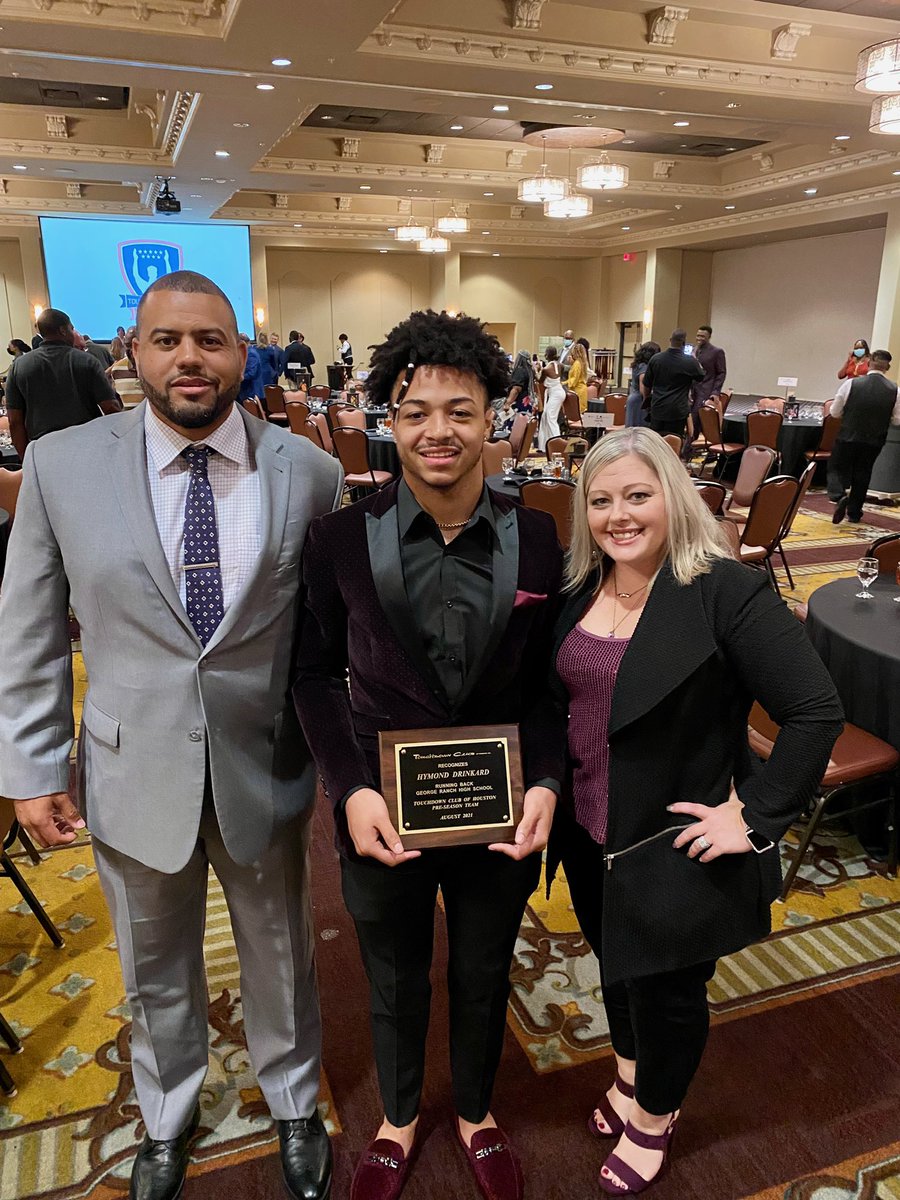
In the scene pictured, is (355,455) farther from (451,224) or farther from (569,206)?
(451,224)

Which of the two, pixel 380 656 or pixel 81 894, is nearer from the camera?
pixel 380 656

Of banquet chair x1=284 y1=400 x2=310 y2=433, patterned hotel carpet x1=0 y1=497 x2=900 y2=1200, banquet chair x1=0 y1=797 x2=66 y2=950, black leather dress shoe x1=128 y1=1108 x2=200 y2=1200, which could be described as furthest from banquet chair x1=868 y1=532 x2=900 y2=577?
banquet chair x1=284 y1=400 x2=310 y2=433

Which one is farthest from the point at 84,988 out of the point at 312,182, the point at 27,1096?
the point at 312,182

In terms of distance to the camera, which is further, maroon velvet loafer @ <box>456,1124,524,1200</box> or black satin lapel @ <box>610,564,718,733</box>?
maroon velvet loafer @ <box>456,1124,524,1200</box>

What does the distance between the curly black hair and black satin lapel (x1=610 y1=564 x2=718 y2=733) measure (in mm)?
442

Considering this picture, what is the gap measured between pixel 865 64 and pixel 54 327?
5574 millimetres

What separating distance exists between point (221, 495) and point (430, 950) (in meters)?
0.92

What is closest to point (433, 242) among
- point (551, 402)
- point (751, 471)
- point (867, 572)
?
point (551, 402)

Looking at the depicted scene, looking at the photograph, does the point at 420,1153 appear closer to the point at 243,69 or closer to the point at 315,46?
the point at 315,46

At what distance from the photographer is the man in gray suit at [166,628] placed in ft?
4.45

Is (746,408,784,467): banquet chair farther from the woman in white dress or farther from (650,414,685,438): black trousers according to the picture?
the woman in white dress

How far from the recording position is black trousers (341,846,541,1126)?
1.49 metres

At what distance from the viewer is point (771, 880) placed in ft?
4.91

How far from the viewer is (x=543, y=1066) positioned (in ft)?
6.82
